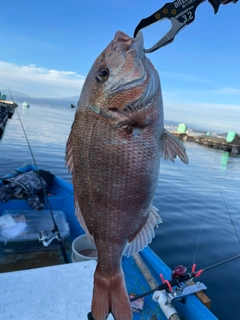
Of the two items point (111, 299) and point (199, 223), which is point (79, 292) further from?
point (199, 223)

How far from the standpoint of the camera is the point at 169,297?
108 inches

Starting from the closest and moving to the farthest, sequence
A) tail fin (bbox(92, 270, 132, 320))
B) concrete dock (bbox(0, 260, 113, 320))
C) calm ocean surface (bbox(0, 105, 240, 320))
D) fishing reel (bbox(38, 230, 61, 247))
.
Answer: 1. tail fin (bbox(92, 270, 132, 320))
2. concrete dock (bbox(0, 260, 113, 320))
3. fishing reel (bbox(38, 230, 61, 247))
4. calm ocean surface (bbox(0, 105, 240, 320))

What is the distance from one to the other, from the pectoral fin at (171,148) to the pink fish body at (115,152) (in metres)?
0.03

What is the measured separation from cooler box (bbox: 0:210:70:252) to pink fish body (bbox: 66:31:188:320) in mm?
3254

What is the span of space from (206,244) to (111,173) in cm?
676

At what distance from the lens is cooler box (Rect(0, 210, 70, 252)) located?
164 inches

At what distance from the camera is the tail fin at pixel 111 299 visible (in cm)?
131

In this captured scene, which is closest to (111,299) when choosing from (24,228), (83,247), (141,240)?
(141,240)

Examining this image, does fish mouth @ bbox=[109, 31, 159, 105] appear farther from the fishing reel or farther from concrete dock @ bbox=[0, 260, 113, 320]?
the fishing reel

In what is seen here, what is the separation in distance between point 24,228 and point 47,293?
2345mm

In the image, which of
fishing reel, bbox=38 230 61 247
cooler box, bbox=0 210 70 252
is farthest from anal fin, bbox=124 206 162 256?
cooler box, bbox=0 210 70 252

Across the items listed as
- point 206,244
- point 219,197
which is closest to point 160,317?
point 206,244

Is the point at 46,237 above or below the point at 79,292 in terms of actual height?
below

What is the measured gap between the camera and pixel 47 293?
2311 millimetres
